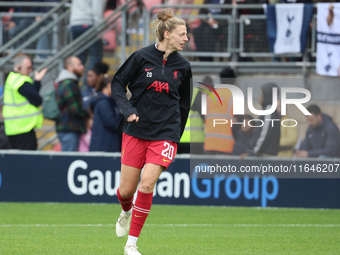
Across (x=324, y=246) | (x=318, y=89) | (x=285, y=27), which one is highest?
(x=285, y=27)

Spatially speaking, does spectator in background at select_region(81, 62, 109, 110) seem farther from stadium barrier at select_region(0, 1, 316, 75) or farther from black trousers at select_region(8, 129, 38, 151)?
black trousers at select_region(8, 129, 38, 151)

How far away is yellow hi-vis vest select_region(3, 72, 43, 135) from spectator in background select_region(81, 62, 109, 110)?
4.24 ft

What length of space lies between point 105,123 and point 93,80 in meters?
1.51

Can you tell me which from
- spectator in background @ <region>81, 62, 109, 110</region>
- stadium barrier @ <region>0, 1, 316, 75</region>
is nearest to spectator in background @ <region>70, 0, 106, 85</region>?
spectator in background @ <region>81, 62, 109, 110</region>

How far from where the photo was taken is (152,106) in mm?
5672

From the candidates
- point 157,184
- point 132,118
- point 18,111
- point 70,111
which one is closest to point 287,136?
point 157,184

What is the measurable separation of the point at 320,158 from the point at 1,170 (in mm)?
5274

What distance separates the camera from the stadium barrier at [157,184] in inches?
378

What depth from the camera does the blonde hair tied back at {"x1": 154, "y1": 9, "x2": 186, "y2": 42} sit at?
18.6ft

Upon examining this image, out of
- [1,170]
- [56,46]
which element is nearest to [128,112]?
[1,170]

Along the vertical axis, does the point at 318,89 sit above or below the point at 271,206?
above

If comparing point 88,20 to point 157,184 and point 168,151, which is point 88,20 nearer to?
point 157,184

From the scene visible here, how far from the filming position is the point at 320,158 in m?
9.59

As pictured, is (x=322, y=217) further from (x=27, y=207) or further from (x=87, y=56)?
(x=87, y=56)
